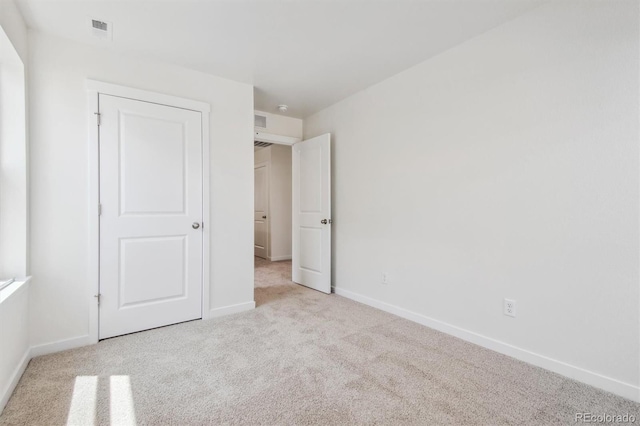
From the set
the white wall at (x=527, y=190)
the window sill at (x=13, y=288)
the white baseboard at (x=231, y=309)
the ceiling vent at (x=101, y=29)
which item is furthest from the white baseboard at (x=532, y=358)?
the ceiling vent at (x=101, y=29)

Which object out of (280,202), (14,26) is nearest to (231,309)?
(14,26)

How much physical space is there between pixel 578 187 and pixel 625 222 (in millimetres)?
294

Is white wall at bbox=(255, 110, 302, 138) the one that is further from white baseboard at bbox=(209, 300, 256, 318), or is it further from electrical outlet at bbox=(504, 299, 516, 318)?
electrical outlet at bbox=(504, 299, 516, 318)

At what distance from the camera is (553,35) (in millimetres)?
1968

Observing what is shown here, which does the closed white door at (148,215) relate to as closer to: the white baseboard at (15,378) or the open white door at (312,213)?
the white baseboard at (15,378)

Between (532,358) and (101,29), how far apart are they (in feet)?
12.5

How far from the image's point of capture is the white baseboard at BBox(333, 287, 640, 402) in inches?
67.9

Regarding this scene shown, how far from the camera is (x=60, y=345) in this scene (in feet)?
7.57

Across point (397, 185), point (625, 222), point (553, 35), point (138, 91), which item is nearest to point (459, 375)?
point (625, 222)

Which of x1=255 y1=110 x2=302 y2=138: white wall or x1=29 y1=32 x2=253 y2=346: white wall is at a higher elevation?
x1=255 y1=110 x2=302 y2=138: white wall

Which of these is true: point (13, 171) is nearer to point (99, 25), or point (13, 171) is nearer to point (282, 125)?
point (99, 25)

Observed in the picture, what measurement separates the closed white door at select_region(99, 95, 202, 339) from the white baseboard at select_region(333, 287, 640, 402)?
208 centimetres

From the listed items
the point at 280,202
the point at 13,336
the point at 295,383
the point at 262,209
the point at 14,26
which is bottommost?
the point at 295,383

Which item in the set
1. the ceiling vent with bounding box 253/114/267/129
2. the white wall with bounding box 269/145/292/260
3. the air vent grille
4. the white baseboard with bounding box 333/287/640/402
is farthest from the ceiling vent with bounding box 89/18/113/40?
the white wall with bounding box 269/145/292/260
